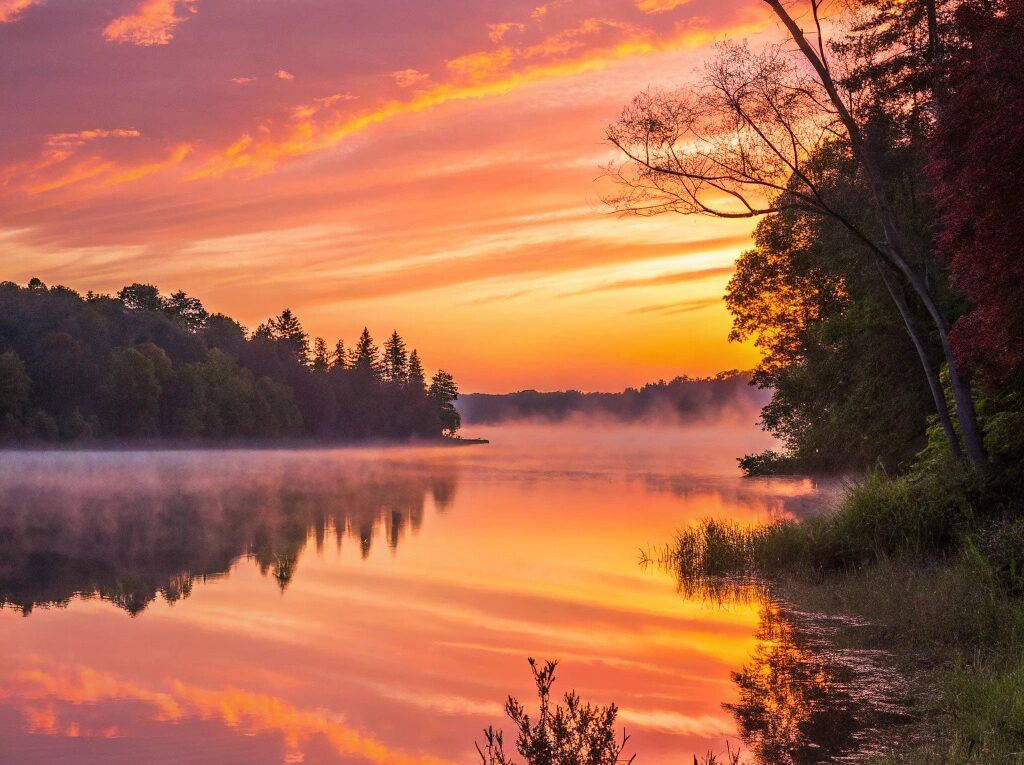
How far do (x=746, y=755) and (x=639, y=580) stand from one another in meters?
12.3

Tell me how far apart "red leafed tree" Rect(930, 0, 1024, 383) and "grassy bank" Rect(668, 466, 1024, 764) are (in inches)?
121

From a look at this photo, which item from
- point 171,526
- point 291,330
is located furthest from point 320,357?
point 171,526

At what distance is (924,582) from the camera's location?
15.9m

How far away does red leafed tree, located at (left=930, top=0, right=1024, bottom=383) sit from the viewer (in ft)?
47.1

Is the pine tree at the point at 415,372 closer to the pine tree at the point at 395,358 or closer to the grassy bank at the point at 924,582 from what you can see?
the pine tree at the point at 395,358

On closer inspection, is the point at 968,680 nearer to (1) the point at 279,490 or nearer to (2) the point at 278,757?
(2) the point at 278,757

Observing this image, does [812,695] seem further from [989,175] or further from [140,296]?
[140,296]

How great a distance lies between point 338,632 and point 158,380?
113 meters

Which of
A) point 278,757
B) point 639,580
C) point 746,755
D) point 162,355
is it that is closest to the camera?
point 746,755

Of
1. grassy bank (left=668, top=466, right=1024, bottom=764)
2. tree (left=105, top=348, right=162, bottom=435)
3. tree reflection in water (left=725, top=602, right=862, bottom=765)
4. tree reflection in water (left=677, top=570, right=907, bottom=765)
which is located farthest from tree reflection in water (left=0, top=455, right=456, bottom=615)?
tree (left=105, top=348, right=162, bottom=435)

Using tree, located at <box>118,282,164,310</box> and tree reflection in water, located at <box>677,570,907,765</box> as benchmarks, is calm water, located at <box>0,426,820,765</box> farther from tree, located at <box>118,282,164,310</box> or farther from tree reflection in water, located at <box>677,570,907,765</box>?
tree, located at <box>118,282,164,310</box>

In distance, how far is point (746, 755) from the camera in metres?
9.95

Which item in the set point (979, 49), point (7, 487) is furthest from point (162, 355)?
point (979, 49)

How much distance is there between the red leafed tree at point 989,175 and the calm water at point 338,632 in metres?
5.85
